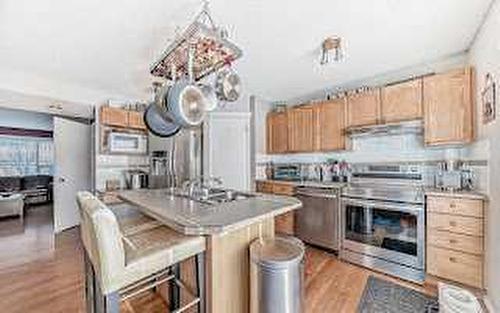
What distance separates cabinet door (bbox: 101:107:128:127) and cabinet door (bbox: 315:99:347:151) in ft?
9.56

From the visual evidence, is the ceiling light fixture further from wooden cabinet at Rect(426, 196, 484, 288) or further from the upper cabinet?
the upper cabinet

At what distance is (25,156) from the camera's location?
7324mm

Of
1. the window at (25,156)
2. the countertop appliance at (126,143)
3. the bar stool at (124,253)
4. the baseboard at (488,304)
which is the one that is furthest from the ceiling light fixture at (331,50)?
the window at (25,156)

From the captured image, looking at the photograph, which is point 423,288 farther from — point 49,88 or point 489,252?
point 49,88

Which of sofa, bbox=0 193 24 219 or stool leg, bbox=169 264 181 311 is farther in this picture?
sofa, bbox=0 193 24 219

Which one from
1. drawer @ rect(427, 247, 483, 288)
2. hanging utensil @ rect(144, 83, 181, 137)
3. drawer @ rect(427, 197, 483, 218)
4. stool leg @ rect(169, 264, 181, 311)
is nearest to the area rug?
drawer @ rect(427, 247, 483, 288)

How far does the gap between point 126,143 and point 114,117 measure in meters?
0.47

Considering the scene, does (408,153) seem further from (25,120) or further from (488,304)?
(25,120)

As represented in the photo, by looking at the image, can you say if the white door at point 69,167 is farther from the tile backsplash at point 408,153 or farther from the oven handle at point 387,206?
the oven handle at point 387,206

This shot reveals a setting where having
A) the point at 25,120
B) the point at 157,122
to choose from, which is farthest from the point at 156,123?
the point at 25,120

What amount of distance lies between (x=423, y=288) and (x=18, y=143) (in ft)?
30.8

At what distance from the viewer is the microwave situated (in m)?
4.02

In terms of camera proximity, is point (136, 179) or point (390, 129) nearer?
point (390, 129)

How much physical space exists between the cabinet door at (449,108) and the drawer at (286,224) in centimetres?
195
